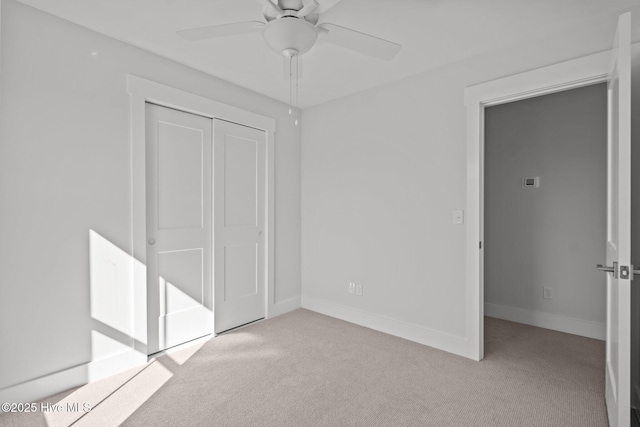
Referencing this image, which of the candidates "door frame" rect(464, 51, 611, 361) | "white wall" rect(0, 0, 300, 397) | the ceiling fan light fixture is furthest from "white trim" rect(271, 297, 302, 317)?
the ceiling fan light fixture

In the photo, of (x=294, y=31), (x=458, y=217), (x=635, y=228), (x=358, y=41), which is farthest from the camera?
(x=458, y=217)

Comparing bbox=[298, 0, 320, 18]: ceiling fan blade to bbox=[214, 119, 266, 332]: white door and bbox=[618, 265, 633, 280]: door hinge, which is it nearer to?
bbox=[214, 119, 266, 332]: white door

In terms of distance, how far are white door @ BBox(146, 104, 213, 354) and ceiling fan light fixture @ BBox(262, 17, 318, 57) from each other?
1497 millimetres

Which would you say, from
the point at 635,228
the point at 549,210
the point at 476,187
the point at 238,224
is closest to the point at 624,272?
the point at 635,228

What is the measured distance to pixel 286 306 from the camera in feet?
12.5

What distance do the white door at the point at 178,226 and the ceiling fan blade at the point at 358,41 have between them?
1647 mm

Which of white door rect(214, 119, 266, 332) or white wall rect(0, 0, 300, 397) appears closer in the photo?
white wall rect(0, 0, 300, 397)

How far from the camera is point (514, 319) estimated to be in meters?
3.53

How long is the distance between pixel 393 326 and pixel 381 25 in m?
2.58

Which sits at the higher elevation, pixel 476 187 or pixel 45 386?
pixel 476 187

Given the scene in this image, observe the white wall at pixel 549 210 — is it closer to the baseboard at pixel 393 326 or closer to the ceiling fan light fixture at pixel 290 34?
the baseboard at pixel 393 326

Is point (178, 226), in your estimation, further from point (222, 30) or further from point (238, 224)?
point (222, 30)

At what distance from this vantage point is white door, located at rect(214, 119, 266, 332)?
3131 mm

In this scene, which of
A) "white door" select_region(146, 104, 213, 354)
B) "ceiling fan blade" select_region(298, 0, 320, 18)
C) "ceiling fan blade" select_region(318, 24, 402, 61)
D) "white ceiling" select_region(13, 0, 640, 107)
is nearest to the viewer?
"ceiling fan blade" select_region(298, 0, 320, 18)
